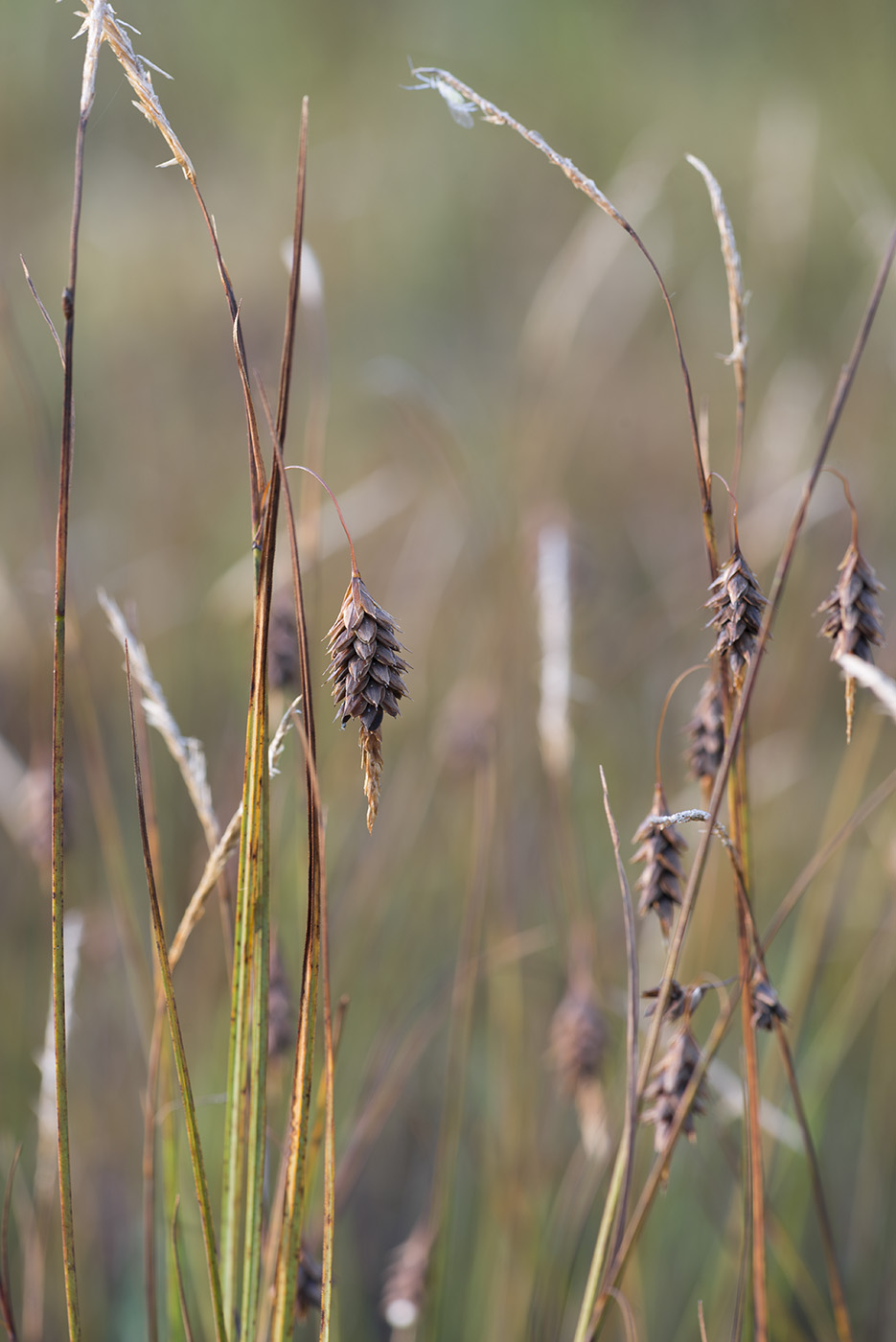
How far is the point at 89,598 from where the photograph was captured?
8.24ft

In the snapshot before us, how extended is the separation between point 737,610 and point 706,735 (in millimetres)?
222

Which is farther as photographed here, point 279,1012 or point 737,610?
point 279,1012

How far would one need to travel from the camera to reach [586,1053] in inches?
43.5

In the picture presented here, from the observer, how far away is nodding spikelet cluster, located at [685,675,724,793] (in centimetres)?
73

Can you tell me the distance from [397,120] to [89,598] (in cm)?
513

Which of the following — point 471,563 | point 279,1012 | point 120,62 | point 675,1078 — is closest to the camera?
point 120,62

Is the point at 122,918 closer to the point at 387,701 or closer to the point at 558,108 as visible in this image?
the point at 387,701

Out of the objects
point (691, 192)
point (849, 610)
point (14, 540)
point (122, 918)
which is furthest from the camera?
point (691, 192)

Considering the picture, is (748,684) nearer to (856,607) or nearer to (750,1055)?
(856,607)

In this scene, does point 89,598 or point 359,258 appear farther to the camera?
point 359,258

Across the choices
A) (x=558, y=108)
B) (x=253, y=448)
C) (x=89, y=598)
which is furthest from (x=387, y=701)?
(x=558, y=108)

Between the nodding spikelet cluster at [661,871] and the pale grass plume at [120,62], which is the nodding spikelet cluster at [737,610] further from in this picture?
the pale grass plume at [120,62]

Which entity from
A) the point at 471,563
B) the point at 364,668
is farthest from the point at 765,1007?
the point at 471,563

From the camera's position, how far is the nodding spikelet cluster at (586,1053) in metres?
1.11
